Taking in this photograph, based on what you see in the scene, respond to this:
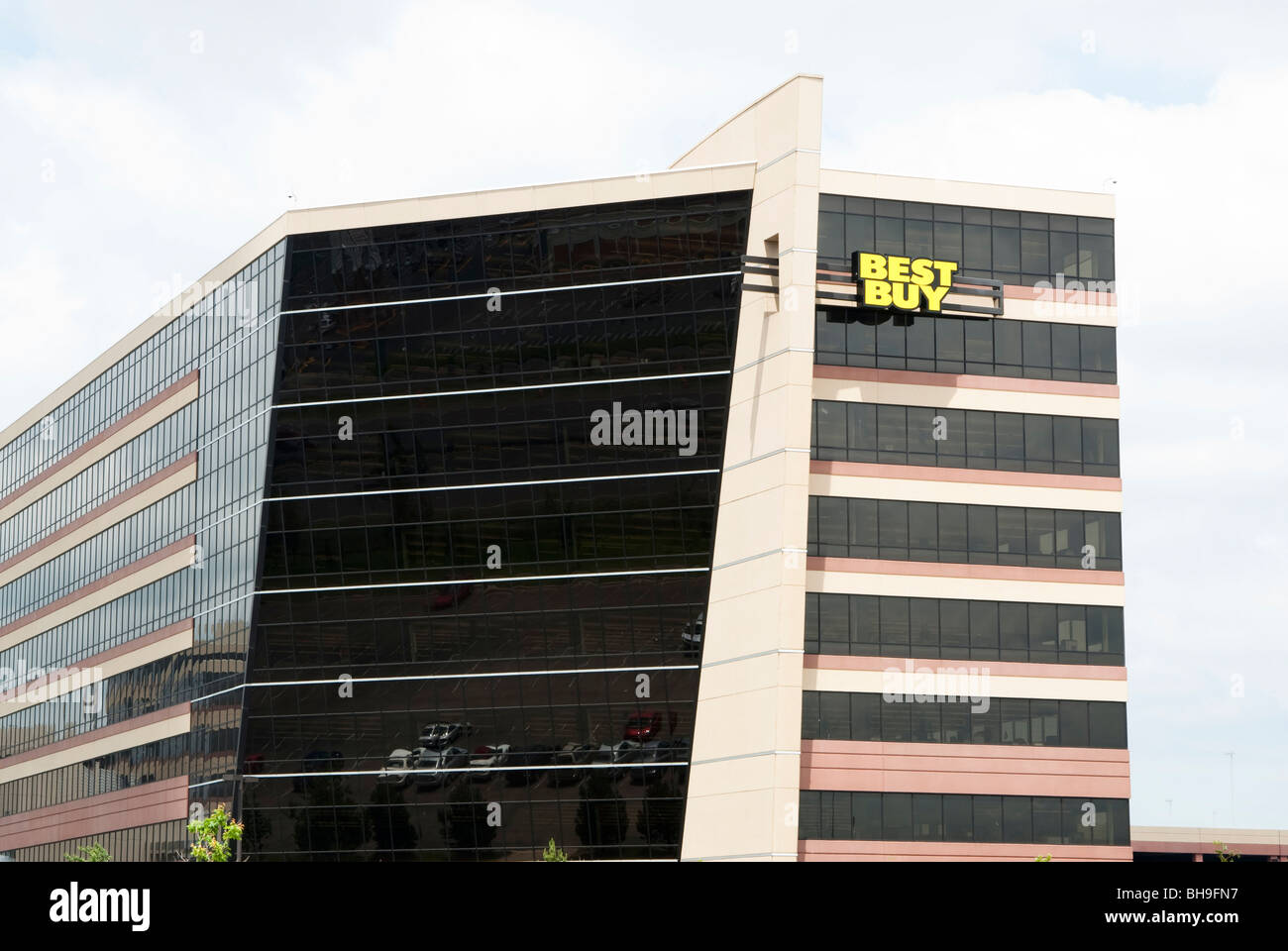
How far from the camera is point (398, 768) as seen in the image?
2729 inches

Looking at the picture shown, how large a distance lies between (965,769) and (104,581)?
53.3 meters

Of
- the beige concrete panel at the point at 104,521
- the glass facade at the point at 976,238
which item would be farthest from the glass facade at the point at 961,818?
the beige concrete panel at the point at 104,521

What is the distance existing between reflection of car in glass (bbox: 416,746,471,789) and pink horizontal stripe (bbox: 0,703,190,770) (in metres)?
16.6

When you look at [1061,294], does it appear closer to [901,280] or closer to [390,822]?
[901,280]

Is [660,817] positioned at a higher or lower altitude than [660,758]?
lower

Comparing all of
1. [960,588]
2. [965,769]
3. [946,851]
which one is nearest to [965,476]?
[960,588]

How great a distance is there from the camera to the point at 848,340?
65938 mm

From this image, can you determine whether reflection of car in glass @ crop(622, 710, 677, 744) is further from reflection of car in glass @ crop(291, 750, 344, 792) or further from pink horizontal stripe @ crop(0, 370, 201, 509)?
pink horizontal stripe @ crop(0, 370, 201, 509)

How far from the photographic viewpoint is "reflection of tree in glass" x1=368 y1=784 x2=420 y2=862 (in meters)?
68.6

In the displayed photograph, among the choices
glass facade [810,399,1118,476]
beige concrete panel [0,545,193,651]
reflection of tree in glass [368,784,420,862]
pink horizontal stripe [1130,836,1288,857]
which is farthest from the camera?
pink horizontal stripe [1130,836,1288,857]

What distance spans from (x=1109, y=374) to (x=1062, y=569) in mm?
8681

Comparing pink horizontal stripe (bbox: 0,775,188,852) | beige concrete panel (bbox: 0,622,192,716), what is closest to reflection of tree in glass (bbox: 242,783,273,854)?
pink horizontal stripe (bbox: 0,775,188,852)

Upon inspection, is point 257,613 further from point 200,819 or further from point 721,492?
point 721,492
